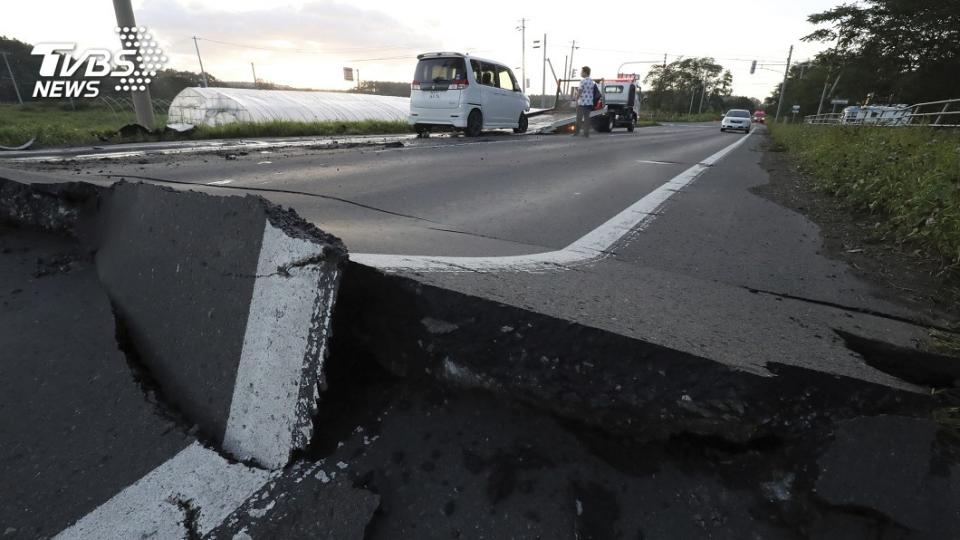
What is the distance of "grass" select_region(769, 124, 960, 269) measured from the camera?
281 cm

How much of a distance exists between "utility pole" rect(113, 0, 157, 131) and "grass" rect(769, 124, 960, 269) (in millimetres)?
13735

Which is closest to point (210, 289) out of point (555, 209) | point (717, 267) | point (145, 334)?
point (145, 334)

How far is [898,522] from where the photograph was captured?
909 mm

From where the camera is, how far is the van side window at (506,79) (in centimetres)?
1356

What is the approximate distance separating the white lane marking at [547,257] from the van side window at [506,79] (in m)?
10.3

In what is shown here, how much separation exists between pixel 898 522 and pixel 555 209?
3185 millimetres

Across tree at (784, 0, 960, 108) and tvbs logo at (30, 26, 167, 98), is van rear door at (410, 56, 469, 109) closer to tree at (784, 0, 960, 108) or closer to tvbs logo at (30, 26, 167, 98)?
tvbs logo at (30, 26, 167, 98)

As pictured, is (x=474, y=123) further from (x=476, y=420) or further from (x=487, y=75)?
(x=476, y=420)

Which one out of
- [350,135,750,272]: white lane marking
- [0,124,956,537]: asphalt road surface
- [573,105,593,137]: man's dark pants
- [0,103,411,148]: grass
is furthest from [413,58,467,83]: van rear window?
[350,135,750,272]: white lane marking

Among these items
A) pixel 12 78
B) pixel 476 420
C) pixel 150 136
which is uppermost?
pixel 12 78

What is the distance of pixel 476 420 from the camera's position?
120 centimetres

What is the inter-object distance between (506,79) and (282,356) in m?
14.1

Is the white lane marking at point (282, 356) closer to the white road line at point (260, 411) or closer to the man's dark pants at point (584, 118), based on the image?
the white road line at point (260, 411)

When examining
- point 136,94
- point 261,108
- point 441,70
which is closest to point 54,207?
point 441,70
